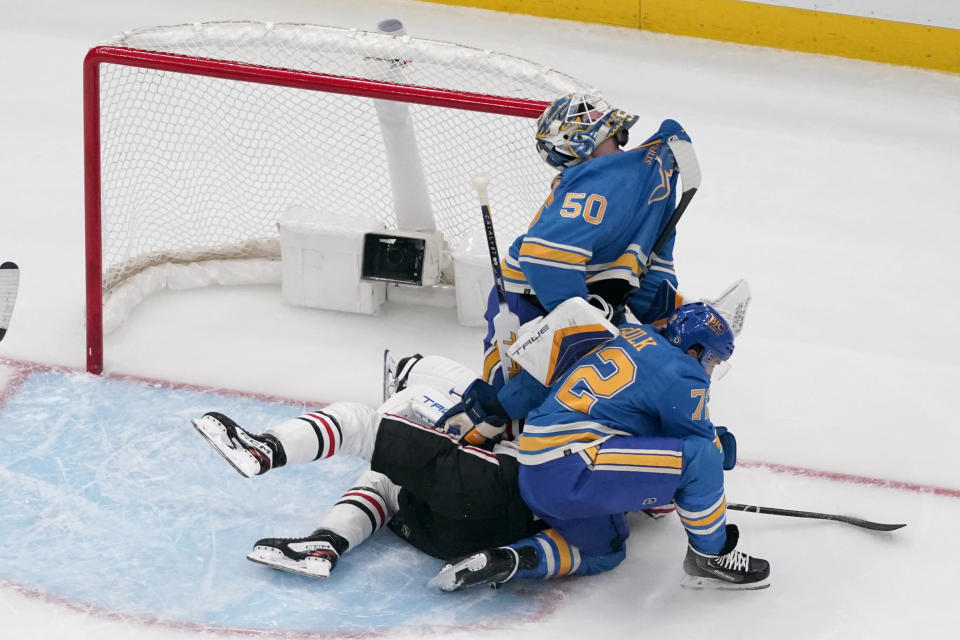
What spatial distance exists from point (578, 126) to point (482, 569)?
1015 mm

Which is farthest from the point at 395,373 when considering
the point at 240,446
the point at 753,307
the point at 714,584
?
the point at 753,307

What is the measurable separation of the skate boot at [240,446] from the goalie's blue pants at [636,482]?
1.82 ft

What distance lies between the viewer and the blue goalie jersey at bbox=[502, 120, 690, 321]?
2924mm

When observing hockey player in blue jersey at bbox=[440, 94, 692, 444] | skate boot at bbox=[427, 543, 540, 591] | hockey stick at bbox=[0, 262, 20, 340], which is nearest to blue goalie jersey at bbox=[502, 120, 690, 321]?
hockey player in blue jersey at bbox=[440, 94, 692, 444]

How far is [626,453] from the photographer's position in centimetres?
278

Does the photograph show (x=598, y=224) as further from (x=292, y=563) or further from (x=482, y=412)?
(x=292, y=563)

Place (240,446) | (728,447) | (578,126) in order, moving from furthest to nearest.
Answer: (728,447) → (578,126) → (240,446)

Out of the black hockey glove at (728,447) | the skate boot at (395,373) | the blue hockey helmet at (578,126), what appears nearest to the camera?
the blue hockey helmet at (578,126)

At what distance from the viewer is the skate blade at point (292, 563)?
114 inches

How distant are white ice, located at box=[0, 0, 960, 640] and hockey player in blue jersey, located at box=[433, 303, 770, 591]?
0.43 ft

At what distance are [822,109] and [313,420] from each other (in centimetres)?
324

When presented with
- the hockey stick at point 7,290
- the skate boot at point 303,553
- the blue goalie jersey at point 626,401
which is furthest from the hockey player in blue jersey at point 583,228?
the hockey stick at point 7,290

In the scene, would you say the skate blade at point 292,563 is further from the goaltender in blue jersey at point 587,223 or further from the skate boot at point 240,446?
the goaltender in blue jersey at point 587,223

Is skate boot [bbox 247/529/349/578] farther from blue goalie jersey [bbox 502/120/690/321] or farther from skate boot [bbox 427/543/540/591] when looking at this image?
blue goalie jersey [bbox 502/120/690/321]
